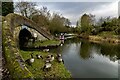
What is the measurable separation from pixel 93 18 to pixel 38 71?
231 ft

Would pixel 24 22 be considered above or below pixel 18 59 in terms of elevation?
above

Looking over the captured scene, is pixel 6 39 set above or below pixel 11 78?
above

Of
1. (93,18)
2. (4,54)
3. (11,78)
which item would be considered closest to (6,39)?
(4,54)

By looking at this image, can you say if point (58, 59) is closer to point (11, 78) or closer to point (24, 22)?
point (11, 78)

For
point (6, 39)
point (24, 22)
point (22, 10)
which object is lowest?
point (6, 39)

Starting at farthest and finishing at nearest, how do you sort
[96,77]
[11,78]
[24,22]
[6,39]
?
[24,22], [96,77], [6,39], [11,78]

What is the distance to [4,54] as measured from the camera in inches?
433

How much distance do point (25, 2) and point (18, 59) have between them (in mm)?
41456

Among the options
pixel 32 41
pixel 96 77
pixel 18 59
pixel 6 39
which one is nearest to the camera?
pixel 18 59

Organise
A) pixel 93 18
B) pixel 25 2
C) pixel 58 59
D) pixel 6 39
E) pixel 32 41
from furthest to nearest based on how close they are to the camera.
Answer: pixel 93 18
pixel 25 2
pixel 32 41
pixel 58 59
pixel 6 39

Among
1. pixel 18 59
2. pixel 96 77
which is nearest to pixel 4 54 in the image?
pixel 18 59

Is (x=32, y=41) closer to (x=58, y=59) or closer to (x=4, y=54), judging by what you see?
(x=58, y=59)

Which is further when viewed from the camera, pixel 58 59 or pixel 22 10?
pixel 22 10

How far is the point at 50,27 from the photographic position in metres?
58.6
